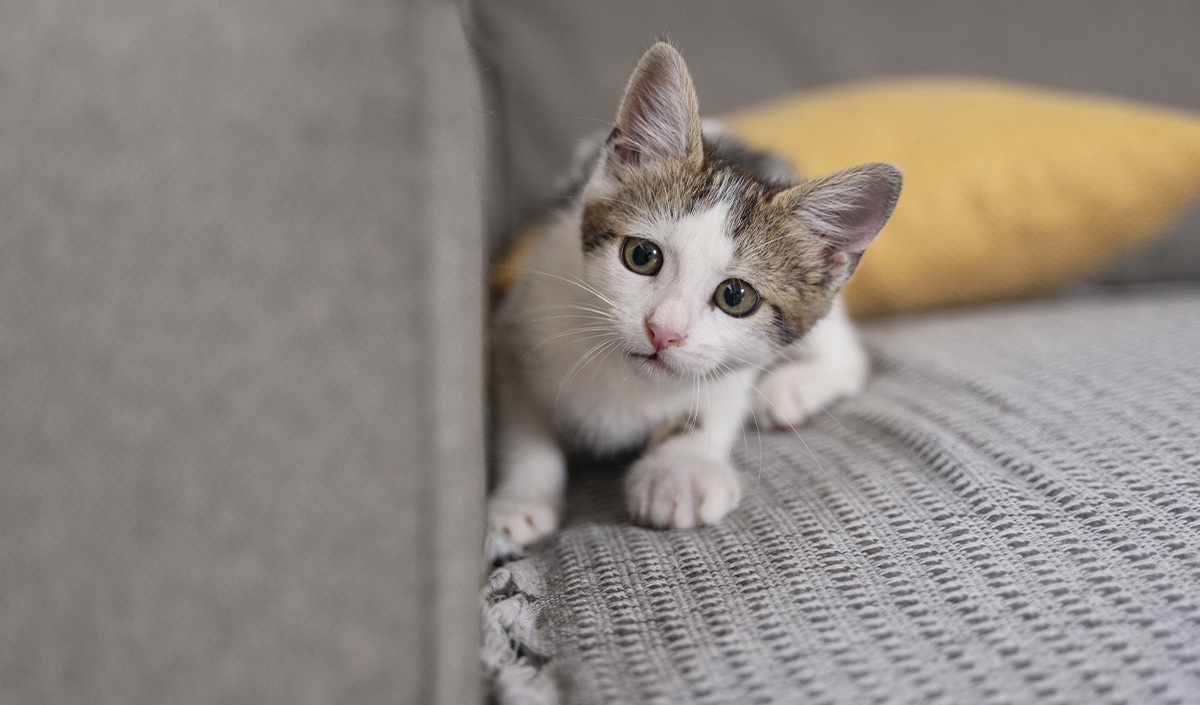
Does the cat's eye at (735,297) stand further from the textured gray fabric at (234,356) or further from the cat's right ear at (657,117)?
the textured gray fabric at (234,356)

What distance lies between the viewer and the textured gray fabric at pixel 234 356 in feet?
1.37

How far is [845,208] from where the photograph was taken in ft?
2.60

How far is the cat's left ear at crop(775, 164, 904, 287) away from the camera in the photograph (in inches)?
29.5

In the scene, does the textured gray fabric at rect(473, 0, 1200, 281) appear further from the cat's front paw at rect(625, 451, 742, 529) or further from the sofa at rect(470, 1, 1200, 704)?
the cat's front paw at rect(625, 451, 742, 529)

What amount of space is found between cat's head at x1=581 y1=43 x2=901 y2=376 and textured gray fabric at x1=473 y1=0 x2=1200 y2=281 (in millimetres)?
691

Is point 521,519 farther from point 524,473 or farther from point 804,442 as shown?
point 804,442

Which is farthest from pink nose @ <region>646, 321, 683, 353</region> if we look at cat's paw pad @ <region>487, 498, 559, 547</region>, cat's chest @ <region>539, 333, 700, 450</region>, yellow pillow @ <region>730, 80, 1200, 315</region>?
yellow pillow @ <region>730, 80, 1200, 315</region>

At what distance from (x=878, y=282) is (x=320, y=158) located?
0.98 m

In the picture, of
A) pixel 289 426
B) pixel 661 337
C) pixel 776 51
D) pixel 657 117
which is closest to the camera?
pixel 289 426

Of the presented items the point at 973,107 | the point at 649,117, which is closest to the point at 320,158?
the point at 649,117

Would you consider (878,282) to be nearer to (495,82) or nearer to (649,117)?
(649,117)

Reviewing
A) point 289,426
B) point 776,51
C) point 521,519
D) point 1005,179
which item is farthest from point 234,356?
point 776,51

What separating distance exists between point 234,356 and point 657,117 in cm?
57

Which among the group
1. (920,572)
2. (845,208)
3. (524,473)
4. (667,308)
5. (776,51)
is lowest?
(524,473)
